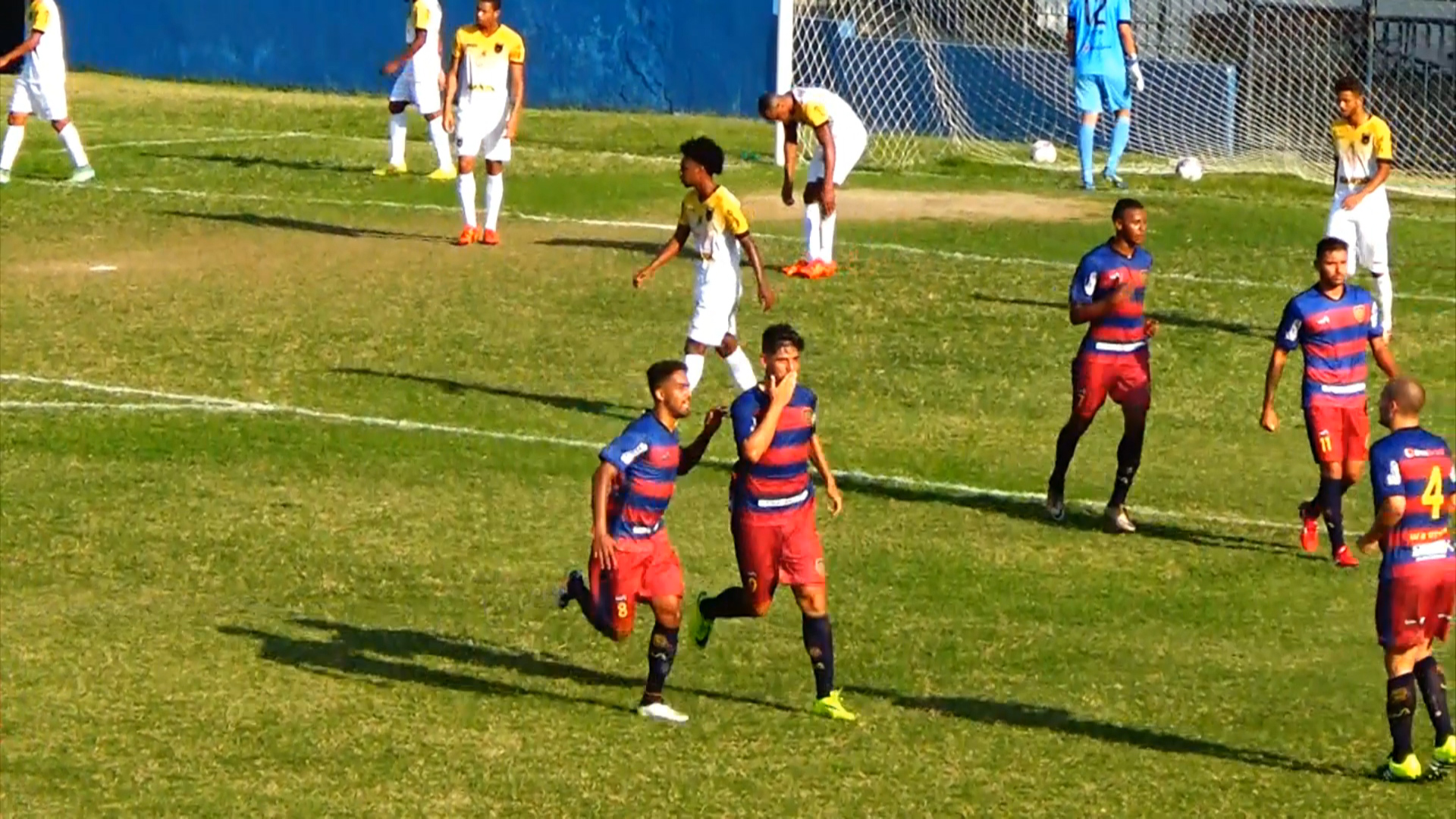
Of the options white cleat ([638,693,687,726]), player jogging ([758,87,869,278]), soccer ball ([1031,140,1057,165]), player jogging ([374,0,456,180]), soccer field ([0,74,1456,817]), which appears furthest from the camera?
soccer ball ([1031,140,1057,165])

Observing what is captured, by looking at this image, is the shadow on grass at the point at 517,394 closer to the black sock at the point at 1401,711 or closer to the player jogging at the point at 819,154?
the player jogging at the point at 819,154

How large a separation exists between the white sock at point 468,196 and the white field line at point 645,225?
1.69 metres

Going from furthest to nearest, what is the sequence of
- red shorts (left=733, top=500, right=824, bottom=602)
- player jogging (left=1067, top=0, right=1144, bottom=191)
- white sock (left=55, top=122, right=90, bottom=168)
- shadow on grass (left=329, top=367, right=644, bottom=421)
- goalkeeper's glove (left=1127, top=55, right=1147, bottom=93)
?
1. goalkeeper's glove (left=1127, top=55, right=1147, bottom=93)
2. player jogging (left=1067, top=0, right=1144, bottom=191)
3. white sock (left=55, top=122, right=90, bottom=168)
4. shadow on grass (left=329, top=367, right=644, bottom=421)
5. red shorts (left=733, top=500, right=824, bottom=602)

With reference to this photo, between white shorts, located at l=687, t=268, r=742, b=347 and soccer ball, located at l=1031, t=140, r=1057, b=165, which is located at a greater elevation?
white shorts, located at l=687, t=268, r=742, b=347

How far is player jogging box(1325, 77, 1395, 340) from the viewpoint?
1997cm

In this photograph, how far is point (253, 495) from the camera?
16125 millimetres

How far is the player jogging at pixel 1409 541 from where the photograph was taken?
11016 millimetres

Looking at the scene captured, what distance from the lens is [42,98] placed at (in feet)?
83.1

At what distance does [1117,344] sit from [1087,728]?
3955 mm

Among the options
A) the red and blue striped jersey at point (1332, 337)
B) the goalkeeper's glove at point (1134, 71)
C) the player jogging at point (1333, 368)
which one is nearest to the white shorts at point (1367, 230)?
the player jogging at point (1333, 368)

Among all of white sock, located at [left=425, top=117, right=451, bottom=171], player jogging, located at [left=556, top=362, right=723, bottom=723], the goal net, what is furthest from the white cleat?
the goal net

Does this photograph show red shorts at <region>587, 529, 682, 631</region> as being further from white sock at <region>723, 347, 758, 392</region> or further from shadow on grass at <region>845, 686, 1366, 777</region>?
white sock at <region>723, 347, 758, 392</region>

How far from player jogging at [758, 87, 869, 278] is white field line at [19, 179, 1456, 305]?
43.0 inches

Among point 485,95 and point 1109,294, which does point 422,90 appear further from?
point 1109,294
